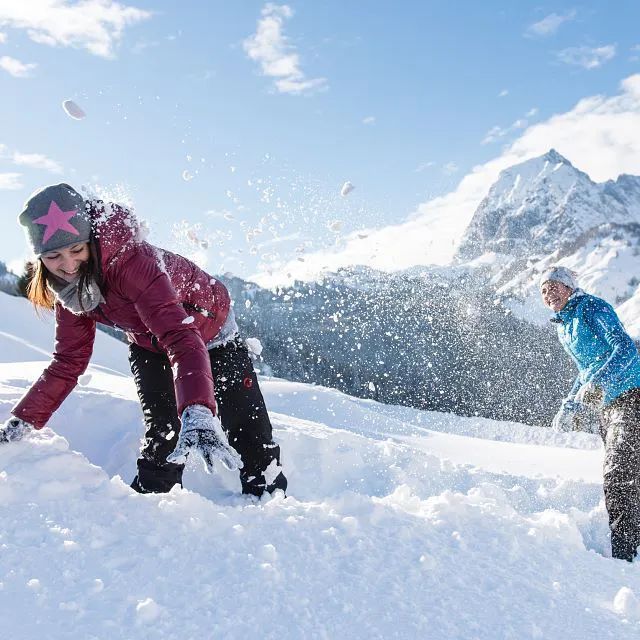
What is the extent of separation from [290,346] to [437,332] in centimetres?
2971

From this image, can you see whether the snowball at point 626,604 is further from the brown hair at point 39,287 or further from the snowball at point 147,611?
the brown hair at point 39,287

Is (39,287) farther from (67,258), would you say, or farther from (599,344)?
(599,344)

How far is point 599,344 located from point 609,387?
305 millimetres

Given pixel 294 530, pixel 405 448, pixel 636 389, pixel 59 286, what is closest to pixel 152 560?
pixel 294 530

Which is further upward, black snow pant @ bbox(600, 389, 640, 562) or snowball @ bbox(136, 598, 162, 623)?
black snow pant @ bbox(600, 389, 640, 562)

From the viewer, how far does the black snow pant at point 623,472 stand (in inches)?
127

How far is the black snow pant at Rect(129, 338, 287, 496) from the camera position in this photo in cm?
292

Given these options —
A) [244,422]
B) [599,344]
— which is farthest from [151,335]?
A: [599,344]

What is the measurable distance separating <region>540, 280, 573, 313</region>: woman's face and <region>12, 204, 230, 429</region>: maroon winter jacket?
94.0 inches

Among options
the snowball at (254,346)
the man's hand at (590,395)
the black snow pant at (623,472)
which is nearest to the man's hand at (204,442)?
the snowball at (254,346)

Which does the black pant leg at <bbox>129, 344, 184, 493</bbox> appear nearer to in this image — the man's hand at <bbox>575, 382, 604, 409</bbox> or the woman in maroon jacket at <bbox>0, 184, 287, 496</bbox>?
the woman in maroon jacket at <bbox>0, 184, 287, 496</bbox>

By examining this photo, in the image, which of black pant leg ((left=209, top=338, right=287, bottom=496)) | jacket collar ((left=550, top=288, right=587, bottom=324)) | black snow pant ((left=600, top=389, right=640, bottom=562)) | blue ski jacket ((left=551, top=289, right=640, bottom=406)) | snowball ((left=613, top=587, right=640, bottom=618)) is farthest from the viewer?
jacket collar ((left=550, top=288, right=587, bottom=324))

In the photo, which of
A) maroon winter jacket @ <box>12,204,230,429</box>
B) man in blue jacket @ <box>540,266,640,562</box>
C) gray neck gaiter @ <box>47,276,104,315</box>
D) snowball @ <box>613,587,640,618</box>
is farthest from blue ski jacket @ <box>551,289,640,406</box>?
gray neck gaiter @ <box>47,276,104,315</box>

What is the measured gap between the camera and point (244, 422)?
3051 mm
